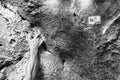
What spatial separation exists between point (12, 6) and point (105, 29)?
105cm

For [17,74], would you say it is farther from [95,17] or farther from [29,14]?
[95,17]

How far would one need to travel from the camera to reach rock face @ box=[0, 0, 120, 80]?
1.67 metres

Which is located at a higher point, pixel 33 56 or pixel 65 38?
pixel 65 38

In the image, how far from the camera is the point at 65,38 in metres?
1.78

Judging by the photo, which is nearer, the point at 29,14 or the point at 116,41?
the point at 116,41

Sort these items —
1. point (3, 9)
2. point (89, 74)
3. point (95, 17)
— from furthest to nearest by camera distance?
point (3, 9), point (89, 74), point (95, 17)

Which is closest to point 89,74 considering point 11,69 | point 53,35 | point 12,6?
point 53,35

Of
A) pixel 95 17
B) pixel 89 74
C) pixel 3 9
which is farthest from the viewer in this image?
pixel 3 9

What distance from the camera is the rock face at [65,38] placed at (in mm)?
1669

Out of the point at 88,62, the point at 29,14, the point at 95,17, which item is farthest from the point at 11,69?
the point at 95,17

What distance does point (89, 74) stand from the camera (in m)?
1.78

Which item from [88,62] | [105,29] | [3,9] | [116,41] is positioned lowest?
[88,62]

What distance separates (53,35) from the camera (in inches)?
70.8

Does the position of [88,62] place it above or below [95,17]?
below
